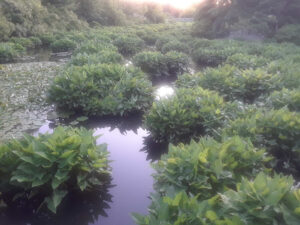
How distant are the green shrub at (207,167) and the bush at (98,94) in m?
3.33

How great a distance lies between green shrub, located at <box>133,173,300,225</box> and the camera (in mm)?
2385

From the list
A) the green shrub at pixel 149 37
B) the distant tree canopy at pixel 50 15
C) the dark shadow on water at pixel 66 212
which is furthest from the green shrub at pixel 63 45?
the dark shadow on water at pixel 66 212

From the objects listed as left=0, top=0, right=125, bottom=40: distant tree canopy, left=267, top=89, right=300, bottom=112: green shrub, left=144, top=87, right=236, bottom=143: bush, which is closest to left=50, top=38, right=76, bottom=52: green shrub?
left=0, top=0, right=125, bottom=40: distant tree canopy

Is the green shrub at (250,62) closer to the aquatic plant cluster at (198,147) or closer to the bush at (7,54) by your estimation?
the aquatic plant cluster at (198,147)

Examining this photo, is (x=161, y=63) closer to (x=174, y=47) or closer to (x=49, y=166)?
(x=174, y=47)

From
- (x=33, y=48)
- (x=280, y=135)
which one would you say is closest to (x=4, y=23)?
(x=33, y=48)

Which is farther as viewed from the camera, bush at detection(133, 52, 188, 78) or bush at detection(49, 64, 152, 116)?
bush at detection(133, 52, 188, 78)

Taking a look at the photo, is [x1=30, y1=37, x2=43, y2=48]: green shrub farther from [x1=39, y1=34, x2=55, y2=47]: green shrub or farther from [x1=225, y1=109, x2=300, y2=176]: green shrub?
[x1=225, y1=109, x2=300, y2=176]: green shrub

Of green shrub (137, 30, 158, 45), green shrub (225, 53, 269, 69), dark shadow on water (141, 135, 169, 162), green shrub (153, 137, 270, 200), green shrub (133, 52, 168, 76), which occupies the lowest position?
green shrub (137, 30, 158, 45)

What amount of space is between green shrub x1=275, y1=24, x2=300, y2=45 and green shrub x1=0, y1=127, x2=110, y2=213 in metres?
14.8

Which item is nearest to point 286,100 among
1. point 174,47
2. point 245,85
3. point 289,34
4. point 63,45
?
point 245,85

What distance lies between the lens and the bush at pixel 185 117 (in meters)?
5.35

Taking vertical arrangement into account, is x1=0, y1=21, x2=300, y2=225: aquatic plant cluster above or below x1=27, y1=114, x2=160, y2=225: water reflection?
above

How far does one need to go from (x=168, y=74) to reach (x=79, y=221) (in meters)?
8.68
